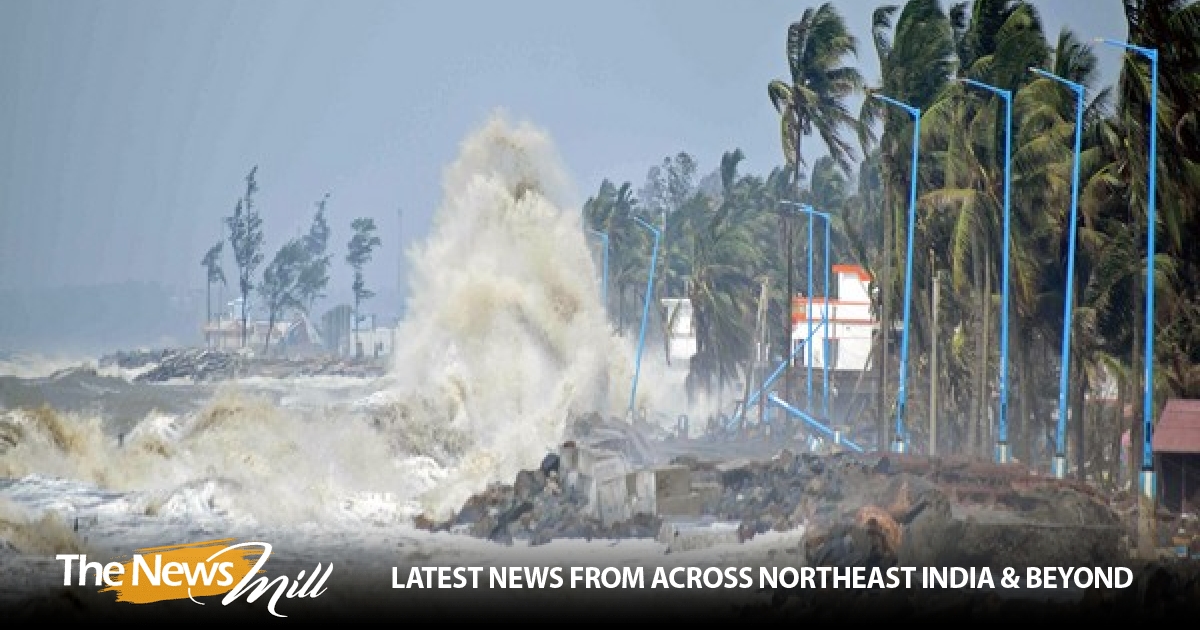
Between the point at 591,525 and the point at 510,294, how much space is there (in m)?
37.9

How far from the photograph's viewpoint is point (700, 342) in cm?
9212

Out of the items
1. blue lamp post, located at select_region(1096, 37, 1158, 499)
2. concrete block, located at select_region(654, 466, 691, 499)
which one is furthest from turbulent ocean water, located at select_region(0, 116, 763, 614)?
blue lamp post, located at select_region(1096, 37, 1158, 499)

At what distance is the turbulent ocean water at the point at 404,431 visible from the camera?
33250 mm

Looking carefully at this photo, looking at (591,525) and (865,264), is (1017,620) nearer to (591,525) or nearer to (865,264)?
(591,525)

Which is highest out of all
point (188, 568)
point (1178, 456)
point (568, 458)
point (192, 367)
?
point (192, 367)

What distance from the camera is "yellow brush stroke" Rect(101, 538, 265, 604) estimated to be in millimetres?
23906

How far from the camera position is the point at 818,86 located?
57.3m

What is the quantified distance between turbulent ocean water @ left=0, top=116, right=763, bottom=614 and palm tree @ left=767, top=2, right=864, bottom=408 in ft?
37.1

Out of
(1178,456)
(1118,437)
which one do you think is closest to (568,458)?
(1178,456)

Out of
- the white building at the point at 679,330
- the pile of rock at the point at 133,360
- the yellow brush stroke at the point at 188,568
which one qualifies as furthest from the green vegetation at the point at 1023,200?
the pile of rock at the point at 133,360

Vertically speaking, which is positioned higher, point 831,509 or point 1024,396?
point 1024,396

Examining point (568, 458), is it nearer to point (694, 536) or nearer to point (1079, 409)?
point (694, 536)

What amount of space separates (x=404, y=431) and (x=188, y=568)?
2697cm

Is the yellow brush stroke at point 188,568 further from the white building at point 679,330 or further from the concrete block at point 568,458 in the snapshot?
the white building at point 679,330
